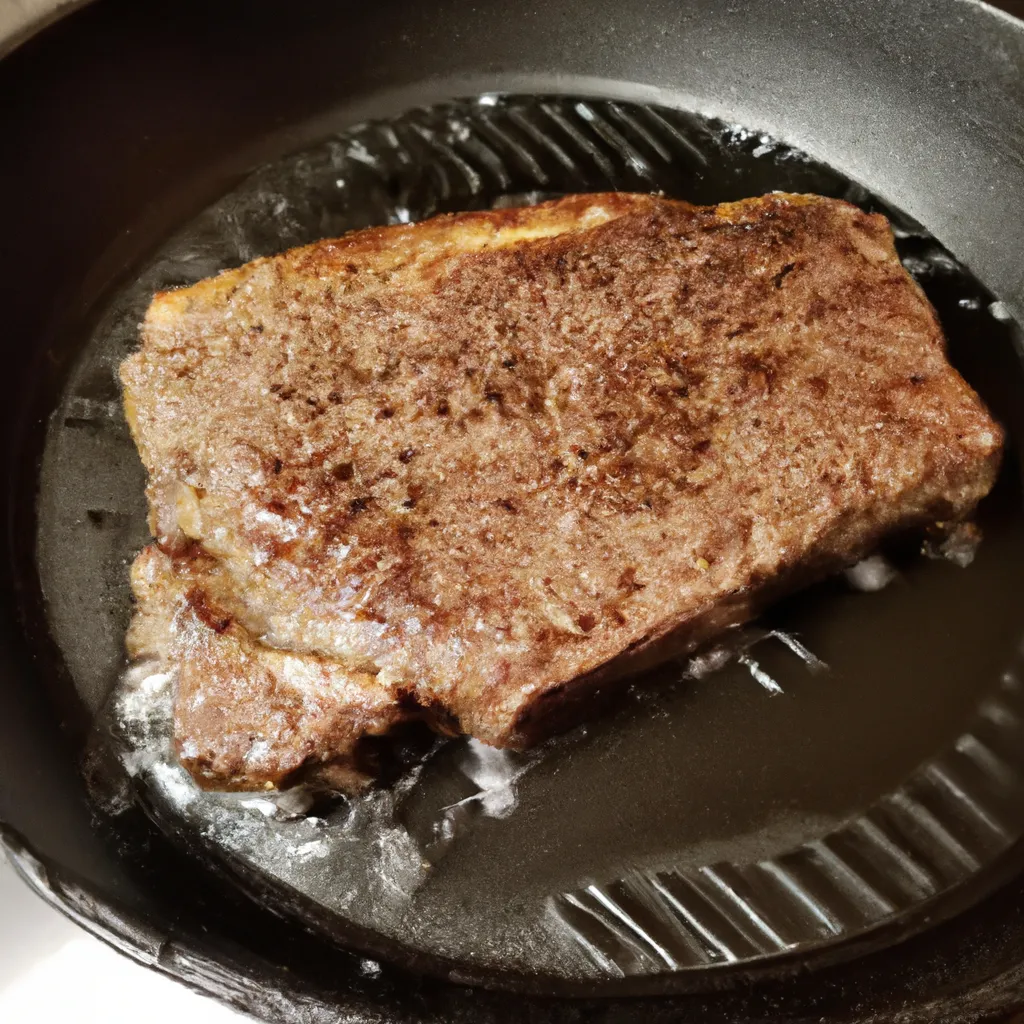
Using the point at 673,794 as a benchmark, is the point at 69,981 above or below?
below

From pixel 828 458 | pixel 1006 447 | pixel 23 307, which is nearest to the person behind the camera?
pixel 828 458

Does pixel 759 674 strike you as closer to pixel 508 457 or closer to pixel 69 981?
pixel 508 457

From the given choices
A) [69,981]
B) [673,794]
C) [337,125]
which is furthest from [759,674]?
[337,125]

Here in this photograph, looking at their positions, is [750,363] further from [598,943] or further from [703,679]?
[598,943]

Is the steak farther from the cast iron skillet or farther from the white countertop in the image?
the white countertop

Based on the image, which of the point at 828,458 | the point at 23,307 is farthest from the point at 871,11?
the point at 23,307
